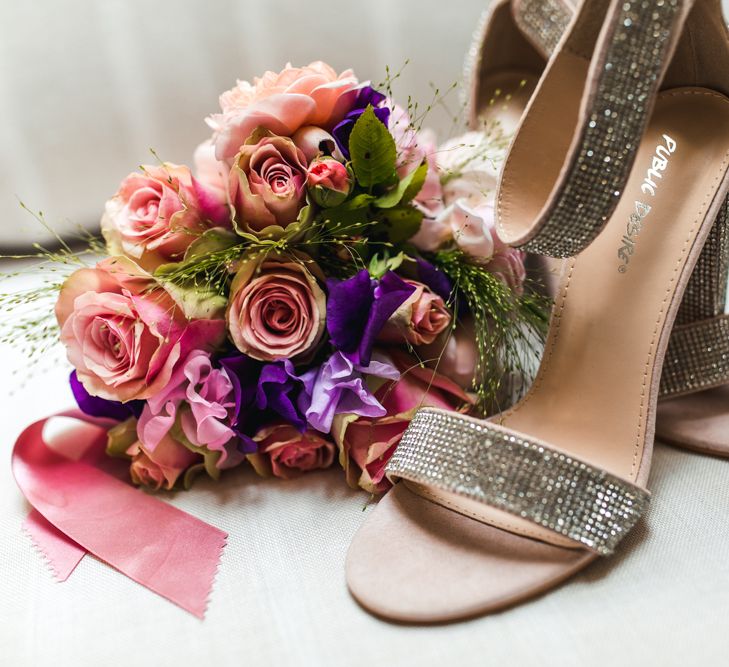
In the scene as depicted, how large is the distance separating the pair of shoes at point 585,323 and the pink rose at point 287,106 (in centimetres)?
16

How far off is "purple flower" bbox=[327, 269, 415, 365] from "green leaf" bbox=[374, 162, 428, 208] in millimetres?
75

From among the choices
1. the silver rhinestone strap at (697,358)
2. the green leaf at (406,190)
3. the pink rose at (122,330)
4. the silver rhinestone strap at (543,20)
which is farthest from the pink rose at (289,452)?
the silver rhinestone strap at (543,20)

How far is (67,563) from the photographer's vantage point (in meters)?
0.56

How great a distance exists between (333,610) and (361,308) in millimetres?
238

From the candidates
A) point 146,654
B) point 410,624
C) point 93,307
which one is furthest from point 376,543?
point 93,307

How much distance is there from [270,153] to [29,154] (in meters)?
0.54

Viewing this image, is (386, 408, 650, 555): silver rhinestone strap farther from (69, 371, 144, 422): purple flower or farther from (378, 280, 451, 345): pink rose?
(69, 371, 144, 422): purple flower

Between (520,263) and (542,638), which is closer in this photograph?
(542,638)

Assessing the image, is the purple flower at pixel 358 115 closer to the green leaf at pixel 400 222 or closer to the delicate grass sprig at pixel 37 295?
the green leaf at pixel 400 222

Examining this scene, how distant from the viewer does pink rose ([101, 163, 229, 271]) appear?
63 centimetres

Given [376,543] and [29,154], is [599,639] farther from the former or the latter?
[29,154]

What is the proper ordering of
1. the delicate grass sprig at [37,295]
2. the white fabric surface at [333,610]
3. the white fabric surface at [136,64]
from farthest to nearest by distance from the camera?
the white fabric surface at [136,64]
the delicate grass sprig at [37,295]
the white fabric surface at [333,610]

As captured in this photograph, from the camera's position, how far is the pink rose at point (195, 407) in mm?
599

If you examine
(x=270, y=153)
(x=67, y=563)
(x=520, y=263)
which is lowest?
(x=67, y=563)
